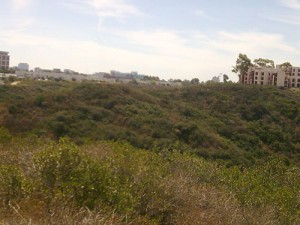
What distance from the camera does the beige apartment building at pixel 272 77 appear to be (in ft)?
173

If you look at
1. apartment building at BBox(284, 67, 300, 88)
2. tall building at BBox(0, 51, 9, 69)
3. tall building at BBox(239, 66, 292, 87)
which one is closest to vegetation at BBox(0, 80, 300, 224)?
tall building at BBox(239, 66, 292, 87)

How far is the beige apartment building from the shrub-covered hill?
12.2m

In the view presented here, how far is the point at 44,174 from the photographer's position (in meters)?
6.10

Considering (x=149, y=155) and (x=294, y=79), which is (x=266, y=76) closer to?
(x=294, y=79)

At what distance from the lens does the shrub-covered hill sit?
24.2m

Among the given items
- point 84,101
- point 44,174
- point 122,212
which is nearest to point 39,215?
point 44,174

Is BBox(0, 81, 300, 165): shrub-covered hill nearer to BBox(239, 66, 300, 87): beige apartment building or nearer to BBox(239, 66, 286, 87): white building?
BBox(239, 66, 286, 87): white building

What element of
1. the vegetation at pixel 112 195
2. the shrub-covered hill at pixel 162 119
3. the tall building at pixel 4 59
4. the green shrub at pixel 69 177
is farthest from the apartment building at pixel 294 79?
the tall building at pixel 4 59

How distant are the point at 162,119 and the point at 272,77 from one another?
29618mm

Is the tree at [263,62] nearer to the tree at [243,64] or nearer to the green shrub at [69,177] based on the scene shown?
the tree at [243,64]

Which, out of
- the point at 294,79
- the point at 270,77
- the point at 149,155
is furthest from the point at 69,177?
the point at 294,79

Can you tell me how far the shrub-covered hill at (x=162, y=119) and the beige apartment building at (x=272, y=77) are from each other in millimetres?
12230

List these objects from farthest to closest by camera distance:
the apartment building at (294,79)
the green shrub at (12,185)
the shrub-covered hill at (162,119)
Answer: the apartment building at (294,79) < the shrub-covered hill at (162,119) < the green shrub at (12,185)

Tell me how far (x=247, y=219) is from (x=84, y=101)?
2422cm
